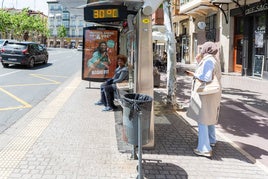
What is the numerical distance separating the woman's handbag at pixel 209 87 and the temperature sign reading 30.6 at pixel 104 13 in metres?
1.74

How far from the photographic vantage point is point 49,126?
6.77 m

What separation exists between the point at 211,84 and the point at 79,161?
7.25 ft

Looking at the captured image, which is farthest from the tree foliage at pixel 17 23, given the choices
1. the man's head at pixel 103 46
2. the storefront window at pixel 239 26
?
the man's head at pixel 103 46

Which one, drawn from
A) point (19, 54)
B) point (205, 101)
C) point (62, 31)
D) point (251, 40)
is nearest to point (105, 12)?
point (205, 101)

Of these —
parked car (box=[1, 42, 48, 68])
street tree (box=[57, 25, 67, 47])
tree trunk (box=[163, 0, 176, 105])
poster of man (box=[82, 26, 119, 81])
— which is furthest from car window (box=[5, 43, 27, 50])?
street tree (box=[57, 25, 67, 47])

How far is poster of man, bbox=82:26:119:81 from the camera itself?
1116cm

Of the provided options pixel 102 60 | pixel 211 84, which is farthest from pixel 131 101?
pixel 102 60

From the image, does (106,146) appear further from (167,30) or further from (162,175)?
(167,30)

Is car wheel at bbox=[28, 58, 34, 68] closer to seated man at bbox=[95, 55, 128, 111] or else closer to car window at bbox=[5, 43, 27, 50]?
car window at bbox=[5, 43, 27, 50]

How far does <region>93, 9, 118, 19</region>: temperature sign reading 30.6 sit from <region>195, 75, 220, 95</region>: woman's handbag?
Result: 5.69 feet

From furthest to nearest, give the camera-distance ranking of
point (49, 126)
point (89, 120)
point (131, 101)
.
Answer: point (89, 120), point (49, 126), point (131, 101)

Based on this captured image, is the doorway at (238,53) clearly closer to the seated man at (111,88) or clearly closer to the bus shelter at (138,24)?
the seated man at (111,88)

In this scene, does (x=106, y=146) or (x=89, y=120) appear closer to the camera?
(x=106, y=146)

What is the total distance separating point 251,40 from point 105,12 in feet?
48.0
